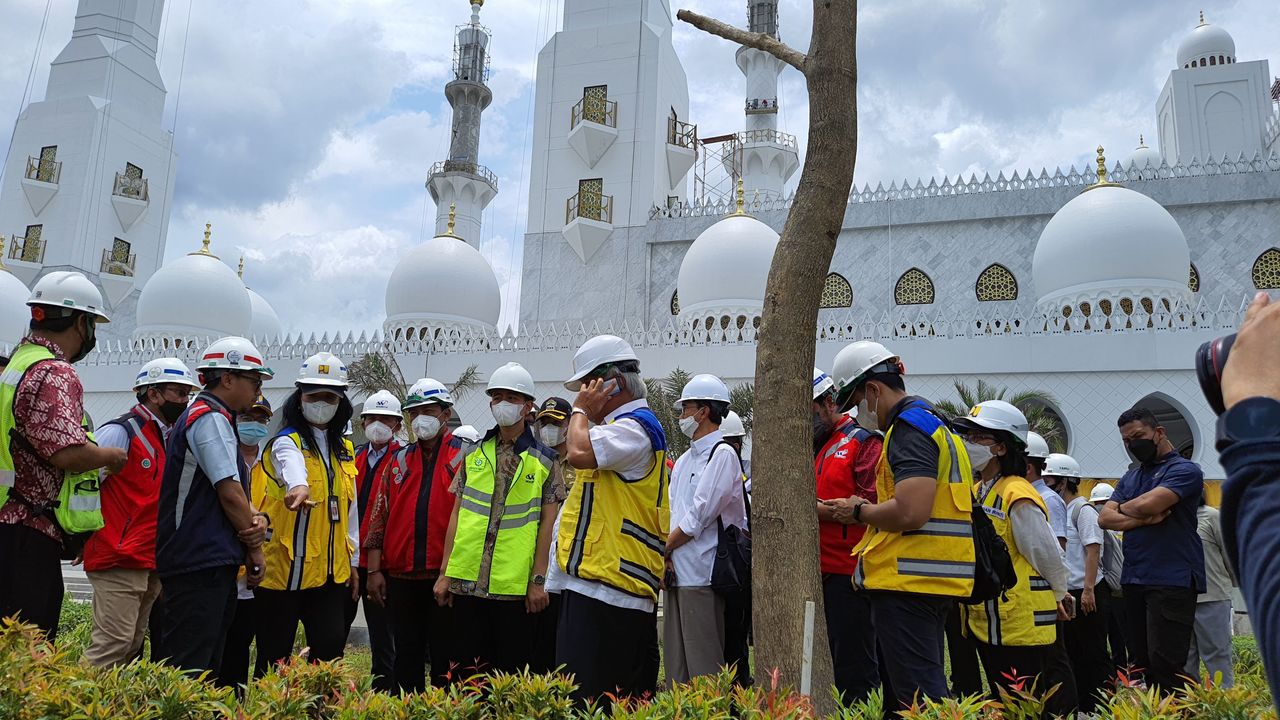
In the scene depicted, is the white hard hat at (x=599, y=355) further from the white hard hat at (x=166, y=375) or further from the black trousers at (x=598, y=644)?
the white hard hat at (x=166, y=375)

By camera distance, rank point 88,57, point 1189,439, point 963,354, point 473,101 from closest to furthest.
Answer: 1. point 963,354
2. point 1189,439
3. point 88,57
4. point 473,101

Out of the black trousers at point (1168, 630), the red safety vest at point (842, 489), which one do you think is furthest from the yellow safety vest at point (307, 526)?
the black trousers at point (1168, 630)

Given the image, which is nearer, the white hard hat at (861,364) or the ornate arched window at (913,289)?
the white hard hat at (861,364)

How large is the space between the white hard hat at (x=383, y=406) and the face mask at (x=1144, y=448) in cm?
428

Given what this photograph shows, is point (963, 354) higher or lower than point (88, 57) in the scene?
lower

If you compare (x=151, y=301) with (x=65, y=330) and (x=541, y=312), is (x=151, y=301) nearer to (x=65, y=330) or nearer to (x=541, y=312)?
(x=541, y=312)

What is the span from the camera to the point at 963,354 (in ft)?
52.9

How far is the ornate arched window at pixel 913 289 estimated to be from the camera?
22359mm

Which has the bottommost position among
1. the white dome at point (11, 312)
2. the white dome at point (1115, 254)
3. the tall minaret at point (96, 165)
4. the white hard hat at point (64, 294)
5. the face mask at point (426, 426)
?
the face mask at point (426, 426)

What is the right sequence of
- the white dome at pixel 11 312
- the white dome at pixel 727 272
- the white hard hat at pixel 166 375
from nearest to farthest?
the white hard hat at pixel 166 375 < the white dome at pixel 727 272 < the white dome at pixel 11 312

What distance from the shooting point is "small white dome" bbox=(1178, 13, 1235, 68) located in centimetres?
2838

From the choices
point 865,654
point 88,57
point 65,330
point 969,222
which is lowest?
point 865,654

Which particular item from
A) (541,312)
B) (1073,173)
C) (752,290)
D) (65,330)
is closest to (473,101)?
(541,312)

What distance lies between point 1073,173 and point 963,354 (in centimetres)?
840
